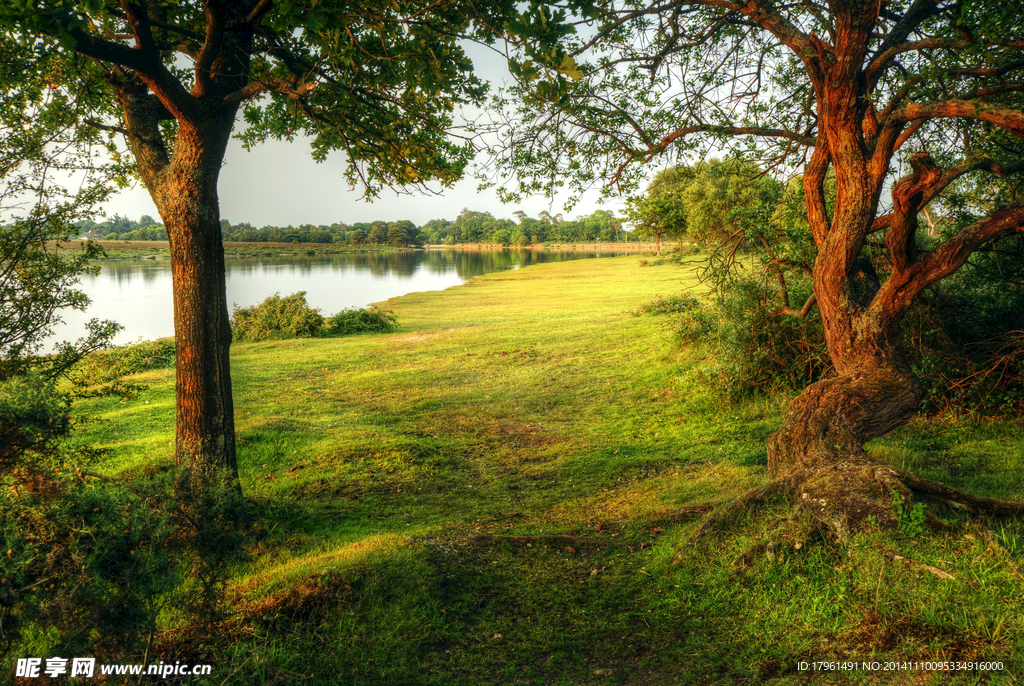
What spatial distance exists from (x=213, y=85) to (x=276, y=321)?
15.6 metres

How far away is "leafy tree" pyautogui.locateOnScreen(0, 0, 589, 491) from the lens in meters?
4.88

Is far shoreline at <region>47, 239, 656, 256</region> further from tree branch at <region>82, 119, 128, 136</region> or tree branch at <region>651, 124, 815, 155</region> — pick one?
tree branch at <region>651, 124, 815, 155</region>

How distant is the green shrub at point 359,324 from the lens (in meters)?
20.2

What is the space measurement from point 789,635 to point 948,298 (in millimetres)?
6543

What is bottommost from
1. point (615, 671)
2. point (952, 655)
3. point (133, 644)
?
point (615, 671)

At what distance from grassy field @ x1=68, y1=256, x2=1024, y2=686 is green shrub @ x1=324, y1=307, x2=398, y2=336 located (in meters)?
8.77

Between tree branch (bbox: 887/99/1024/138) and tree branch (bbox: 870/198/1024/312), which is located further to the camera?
tree branch (bbox: 870/198/1024/312)

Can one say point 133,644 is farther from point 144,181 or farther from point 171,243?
point 144,181

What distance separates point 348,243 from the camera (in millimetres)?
88625

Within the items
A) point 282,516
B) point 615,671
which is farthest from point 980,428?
point 282,516

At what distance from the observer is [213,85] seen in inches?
219

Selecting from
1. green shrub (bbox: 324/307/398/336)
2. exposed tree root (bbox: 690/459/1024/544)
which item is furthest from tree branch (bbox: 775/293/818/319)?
green shrub (bbox: 324/307/398/336)

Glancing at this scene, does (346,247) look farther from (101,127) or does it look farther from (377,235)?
(101,127)

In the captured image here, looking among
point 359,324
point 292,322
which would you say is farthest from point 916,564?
point 292,322
